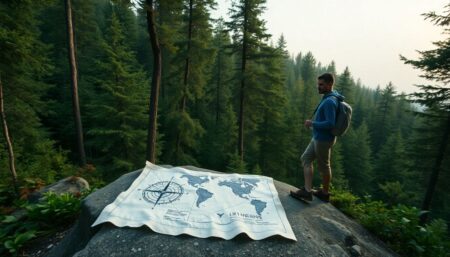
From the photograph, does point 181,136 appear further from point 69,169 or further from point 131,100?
point 69,169

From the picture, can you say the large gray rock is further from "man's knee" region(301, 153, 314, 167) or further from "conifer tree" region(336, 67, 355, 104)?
"conifer tree" region(336, 67, 355, 104)

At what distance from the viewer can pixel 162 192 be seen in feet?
13.4

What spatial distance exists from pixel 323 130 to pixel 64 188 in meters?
5.76

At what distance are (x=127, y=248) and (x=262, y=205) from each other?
2.00m

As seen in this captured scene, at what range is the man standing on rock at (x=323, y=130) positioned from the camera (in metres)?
3.90

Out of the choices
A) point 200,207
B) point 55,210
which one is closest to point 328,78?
point 200,207

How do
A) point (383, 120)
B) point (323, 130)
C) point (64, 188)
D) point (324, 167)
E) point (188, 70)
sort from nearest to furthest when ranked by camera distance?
point (323, 130), point (324, 167), point (64, 188), point (188, 70), point (383, 120)

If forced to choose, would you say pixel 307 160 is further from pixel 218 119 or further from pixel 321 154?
pixel 218 119

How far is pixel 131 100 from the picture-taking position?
1450cm

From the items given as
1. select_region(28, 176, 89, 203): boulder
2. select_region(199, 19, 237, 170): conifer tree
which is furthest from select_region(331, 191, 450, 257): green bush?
select_region(199, 19, 237, 170): conifer tree

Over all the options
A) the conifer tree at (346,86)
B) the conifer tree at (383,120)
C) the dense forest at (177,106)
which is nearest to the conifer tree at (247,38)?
the dense forest at (177,106)

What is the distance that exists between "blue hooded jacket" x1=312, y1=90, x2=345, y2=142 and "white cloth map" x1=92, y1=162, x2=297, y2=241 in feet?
4.20

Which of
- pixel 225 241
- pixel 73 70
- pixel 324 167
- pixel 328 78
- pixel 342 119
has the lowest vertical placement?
pixel 225 241

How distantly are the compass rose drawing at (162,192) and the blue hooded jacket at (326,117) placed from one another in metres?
2.44
